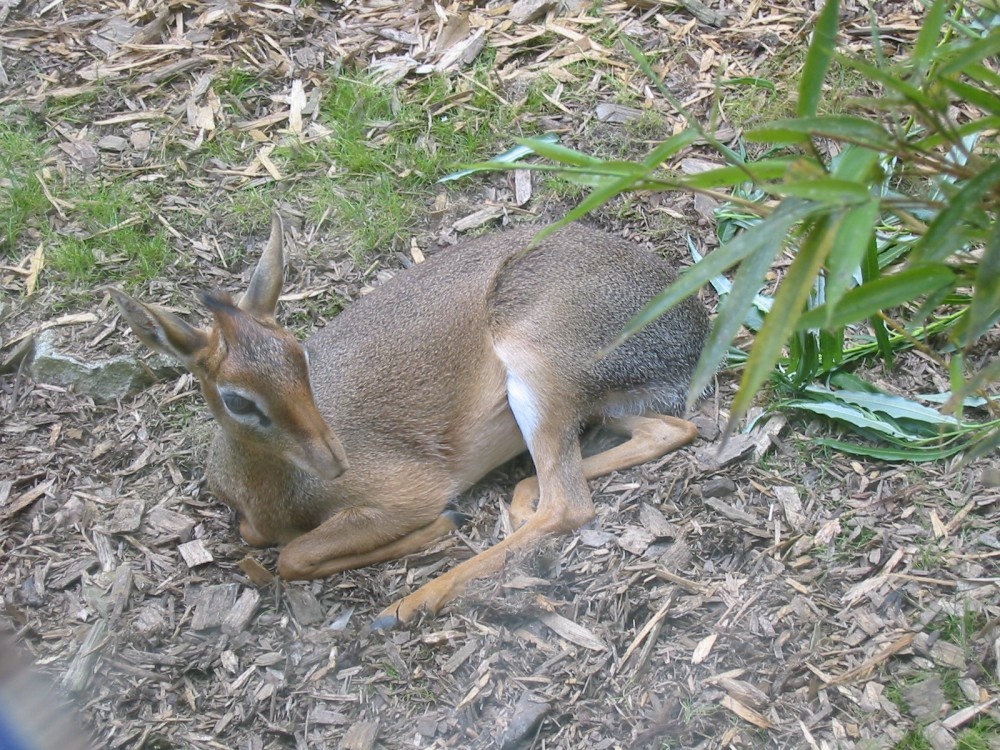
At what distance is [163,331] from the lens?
4273mm

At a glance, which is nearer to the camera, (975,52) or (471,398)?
(975,52)

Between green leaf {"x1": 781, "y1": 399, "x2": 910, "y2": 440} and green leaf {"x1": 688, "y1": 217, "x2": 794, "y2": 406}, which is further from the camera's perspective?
green leaf {"x1": 781, "y1": 399, "x2": 910, "y2": 440}

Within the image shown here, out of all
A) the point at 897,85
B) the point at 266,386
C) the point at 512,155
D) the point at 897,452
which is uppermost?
the point at 897,85

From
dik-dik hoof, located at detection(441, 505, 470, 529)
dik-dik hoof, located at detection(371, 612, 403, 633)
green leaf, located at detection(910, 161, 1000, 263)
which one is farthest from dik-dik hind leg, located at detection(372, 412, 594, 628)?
green leaf, located at detection(910, 161, 1000, 263)

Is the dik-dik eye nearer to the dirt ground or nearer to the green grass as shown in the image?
the dirt ground

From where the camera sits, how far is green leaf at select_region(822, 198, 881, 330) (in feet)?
7.49

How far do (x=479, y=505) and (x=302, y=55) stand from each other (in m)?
3.46

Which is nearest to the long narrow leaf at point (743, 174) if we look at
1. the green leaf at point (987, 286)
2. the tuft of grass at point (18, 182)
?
the green leaf at point (987, 286)

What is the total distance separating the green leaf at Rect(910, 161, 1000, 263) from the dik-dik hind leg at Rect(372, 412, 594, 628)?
2640 millimetres

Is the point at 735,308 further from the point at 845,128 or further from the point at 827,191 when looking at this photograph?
the point at 845,128

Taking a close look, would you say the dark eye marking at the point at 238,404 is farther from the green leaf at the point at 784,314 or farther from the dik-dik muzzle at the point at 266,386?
the green leaf at the point at 784,314

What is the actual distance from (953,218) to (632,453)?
2.85 meters

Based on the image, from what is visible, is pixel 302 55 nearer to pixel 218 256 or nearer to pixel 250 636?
pixel 218 256

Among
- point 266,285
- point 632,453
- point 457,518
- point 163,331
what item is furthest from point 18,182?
point 632,453
